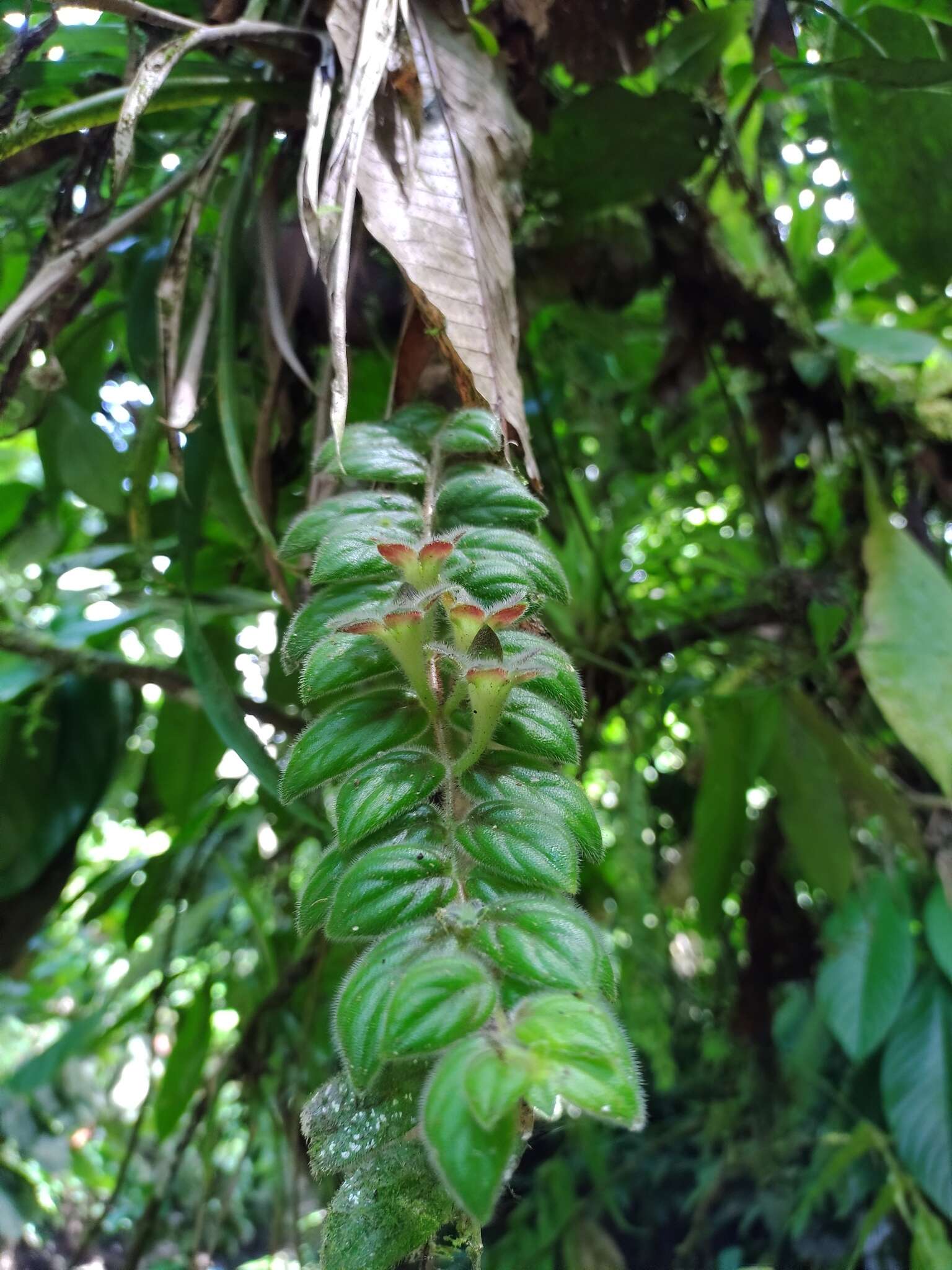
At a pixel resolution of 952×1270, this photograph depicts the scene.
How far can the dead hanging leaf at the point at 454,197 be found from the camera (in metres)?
0.38

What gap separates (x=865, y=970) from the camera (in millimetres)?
782

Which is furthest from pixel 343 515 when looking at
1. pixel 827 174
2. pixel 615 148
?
pixel 827 174

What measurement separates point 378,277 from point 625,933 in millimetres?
662

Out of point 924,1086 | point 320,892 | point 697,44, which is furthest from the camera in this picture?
point 924,1086

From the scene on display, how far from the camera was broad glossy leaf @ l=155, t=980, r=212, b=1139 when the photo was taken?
77cm

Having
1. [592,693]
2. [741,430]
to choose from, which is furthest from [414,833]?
[741,430]

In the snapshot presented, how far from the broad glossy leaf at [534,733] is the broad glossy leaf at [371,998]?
0.23 feet

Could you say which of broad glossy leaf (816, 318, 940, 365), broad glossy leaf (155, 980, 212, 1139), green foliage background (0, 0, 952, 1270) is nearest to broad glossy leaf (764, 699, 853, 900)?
green foliage background (0, 0, 952, 1270)

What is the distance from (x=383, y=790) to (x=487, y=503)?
0.46ft

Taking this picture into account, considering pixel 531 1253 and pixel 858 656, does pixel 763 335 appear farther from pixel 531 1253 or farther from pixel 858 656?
pixel 531 1253

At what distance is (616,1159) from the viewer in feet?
2.92

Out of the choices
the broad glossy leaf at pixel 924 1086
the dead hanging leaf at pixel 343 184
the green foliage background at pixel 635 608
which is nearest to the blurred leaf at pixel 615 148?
the green foliage background at pixel 635 608

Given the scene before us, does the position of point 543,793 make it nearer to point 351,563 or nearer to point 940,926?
point 351,563

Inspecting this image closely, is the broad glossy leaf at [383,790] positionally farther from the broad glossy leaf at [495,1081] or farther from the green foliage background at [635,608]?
the green foliage background at [635,608]
